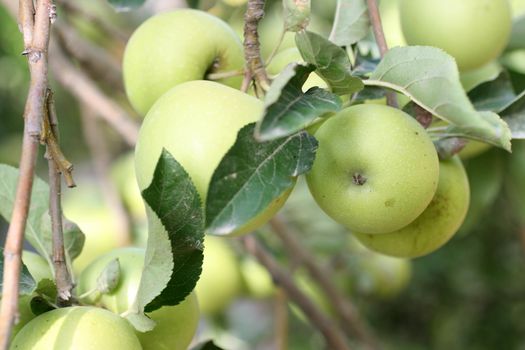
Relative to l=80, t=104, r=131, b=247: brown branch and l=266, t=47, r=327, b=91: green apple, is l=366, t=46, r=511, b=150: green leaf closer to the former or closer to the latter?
l=266, t=47, r=327, b=91: green apple

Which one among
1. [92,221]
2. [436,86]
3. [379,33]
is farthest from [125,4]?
[92,221]

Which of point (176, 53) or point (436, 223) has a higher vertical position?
point (176, 53)

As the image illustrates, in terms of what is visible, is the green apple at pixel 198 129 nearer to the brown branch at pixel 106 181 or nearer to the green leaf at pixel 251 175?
the green leaf at pixel 251 175

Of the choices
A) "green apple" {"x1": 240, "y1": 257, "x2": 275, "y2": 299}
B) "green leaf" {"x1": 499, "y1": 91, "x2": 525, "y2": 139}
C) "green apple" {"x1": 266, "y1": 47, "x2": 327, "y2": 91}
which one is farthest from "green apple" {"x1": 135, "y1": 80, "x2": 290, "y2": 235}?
"green apple" {"x1": 240, "y1": 257, "x2": 275, "y2": 299}

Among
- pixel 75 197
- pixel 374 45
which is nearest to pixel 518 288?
pixel 75 197

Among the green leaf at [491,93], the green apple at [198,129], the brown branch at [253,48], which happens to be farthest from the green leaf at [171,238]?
the green leaf at [491,93]

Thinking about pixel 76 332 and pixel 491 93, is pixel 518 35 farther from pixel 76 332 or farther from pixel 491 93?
pixel 76 332

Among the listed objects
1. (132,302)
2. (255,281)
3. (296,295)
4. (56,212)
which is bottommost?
(255,281)

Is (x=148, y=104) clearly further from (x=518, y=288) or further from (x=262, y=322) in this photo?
(x=518, y=288)
